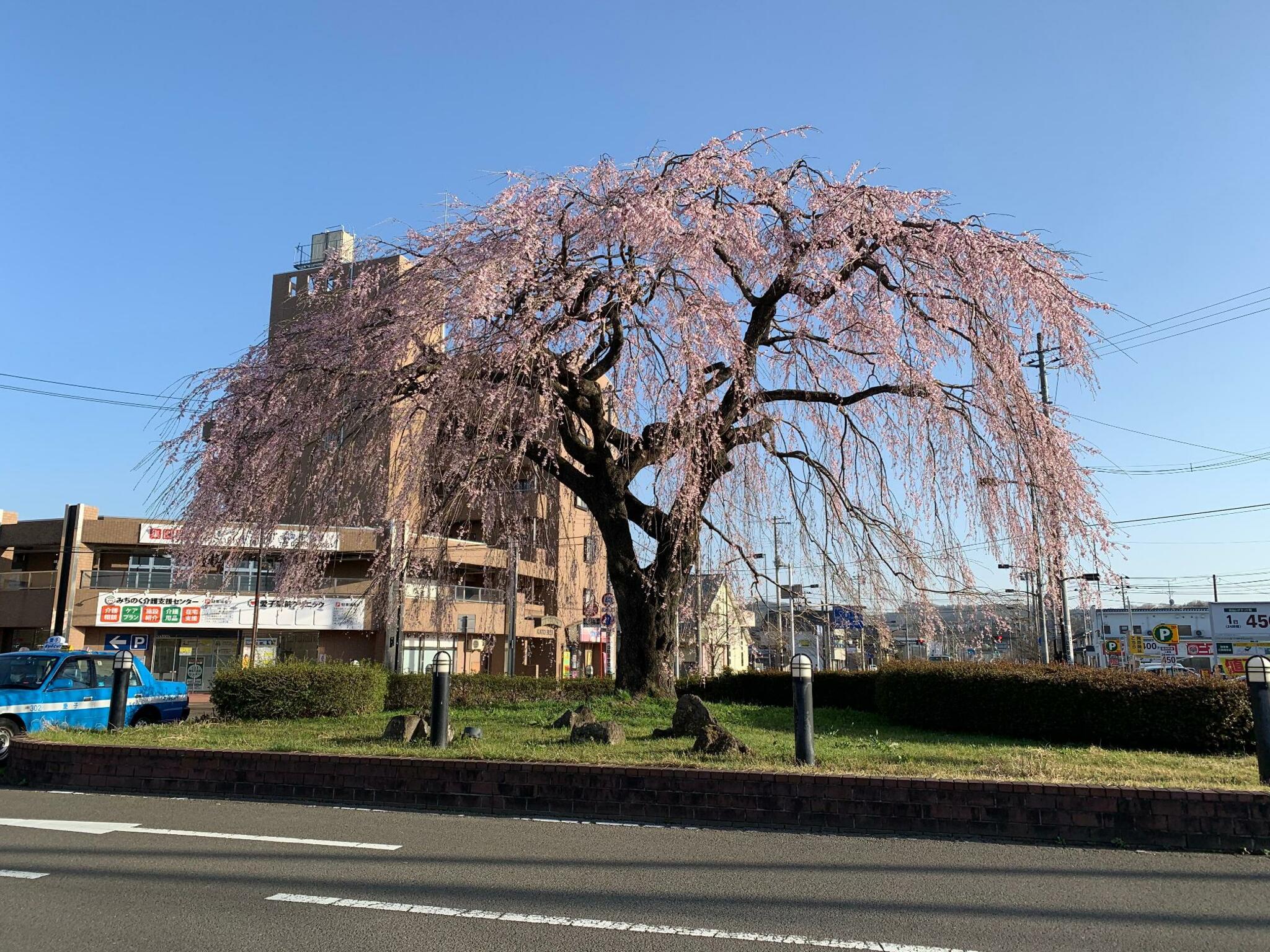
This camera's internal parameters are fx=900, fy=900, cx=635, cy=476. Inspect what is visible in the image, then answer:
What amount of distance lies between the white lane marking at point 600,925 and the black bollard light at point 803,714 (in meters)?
3.99

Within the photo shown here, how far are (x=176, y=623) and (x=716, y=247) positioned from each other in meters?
36.5

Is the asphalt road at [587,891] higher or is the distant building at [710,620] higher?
the distant building at [710,620]

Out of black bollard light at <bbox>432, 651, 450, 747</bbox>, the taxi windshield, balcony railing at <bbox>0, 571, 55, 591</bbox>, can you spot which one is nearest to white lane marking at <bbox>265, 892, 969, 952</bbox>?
black bollard light at <bbox>432, 651, 450, 747</bbox>

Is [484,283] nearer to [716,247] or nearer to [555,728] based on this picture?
[716,247]

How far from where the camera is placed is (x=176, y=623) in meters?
39.9

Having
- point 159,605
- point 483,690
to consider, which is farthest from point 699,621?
point 159,605

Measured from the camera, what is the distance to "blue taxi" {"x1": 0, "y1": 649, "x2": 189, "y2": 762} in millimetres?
13320

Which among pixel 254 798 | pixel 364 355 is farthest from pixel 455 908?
pixel 364 355

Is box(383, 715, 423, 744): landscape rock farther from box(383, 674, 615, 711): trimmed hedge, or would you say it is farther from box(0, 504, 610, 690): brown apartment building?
box(0, 504, 610, 690): brown apartment building

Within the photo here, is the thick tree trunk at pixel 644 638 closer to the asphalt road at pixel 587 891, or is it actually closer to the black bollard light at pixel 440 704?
the black bollard light at pixel 440 704

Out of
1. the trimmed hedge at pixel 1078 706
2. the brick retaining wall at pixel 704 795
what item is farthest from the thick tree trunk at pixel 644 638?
the brick retaining wall at pixel 704 795

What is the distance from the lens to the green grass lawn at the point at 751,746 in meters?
8.59

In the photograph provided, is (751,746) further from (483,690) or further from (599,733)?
(483,690)

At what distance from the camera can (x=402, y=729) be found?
1080 cm
